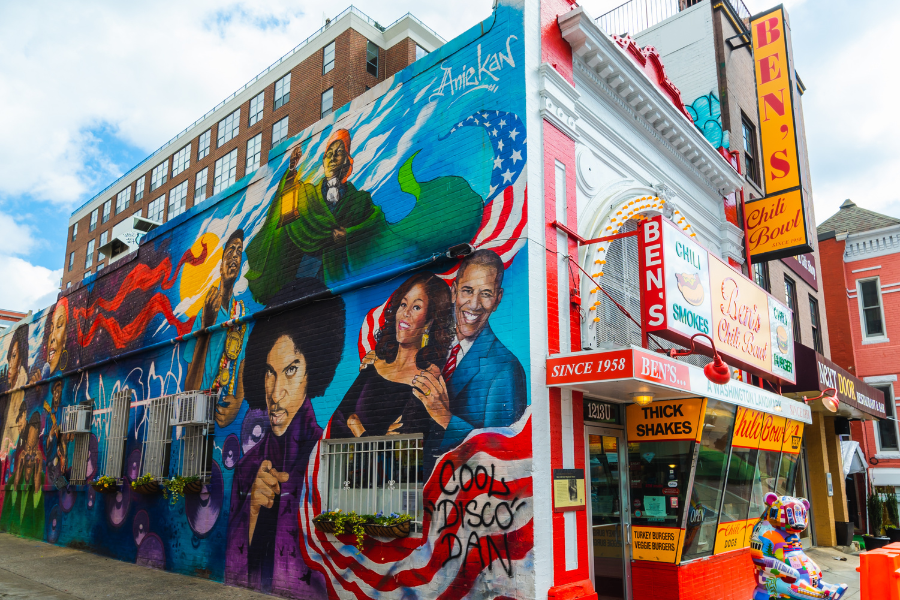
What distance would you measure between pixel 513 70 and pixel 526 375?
3952mm

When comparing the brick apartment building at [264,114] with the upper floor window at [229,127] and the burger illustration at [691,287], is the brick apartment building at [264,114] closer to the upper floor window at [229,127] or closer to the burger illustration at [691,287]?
the upper floor window at [229,127]

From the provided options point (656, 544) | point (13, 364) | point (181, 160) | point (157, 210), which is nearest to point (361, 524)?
point (656, 544)

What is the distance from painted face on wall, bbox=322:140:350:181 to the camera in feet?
35.1

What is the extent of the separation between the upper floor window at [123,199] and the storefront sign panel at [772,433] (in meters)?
46.8

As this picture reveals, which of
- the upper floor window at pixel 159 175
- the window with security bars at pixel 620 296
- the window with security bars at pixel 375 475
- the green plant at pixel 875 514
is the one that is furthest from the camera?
the upper floor window at pixel 159 175

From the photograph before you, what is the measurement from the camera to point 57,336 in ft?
60.6

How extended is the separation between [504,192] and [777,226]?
8.30 metres

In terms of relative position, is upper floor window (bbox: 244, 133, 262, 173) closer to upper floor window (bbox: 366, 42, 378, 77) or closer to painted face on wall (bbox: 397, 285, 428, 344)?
upper floor window (bbox: 366, 42, 378, 77)

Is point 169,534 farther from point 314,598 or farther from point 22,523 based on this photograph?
point 22,523

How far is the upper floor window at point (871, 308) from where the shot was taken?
72.3ft

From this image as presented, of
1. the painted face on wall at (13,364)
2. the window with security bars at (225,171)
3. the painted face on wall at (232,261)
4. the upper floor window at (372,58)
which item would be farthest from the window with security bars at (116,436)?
the window with security bars at (225,171)

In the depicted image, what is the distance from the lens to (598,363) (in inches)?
290

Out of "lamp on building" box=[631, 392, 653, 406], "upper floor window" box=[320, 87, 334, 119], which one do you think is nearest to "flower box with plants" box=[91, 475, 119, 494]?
"lamp on building" box=[631, 392, 653, 406]

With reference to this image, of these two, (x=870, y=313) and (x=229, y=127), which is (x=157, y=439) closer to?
(x=870, y=313)
